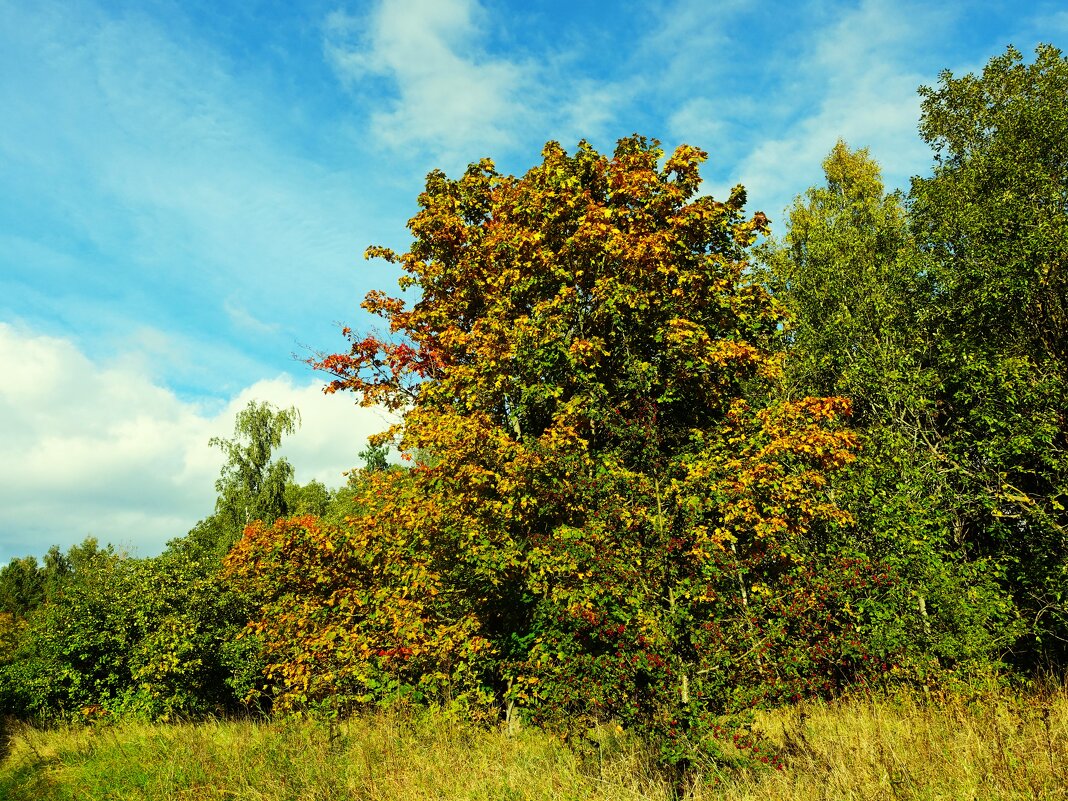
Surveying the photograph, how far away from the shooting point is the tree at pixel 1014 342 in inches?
556

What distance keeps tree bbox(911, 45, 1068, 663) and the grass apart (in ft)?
21.7

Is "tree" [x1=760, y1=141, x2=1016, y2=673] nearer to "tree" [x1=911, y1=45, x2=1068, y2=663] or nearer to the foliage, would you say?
"tree" [x1=911, y1=45, x2=1068, y2=663]

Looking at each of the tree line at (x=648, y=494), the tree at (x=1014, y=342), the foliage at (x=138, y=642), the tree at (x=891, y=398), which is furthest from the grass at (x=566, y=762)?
the tree at (x=1014, y=342)

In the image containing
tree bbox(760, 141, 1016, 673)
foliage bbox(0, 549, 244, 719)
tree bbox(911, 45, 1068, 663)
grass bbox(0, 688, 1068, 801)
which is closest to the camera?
grass bbox(0, 688, 1068, 801)

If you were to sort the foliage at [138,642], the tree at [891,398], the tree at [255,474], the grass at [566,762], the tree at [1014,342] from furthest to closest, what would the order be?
the tree at [255,474]
the foliage at [138,642]
the tree at [1014,342]
the tree at [891,398]
the grass at [566,762]

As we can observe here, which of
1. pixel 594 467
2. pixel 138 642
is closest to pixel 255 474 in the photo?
pixel 138 642

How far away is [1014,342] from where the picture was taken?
16.0 m

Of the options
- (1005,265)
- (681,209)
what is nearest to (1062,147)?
(1005,265)

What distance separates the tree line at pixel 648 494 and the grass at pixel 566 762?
584mm

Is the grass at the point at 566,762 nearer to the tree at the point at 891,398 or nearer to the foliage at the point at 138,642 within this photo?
the tree at the point at 891,398

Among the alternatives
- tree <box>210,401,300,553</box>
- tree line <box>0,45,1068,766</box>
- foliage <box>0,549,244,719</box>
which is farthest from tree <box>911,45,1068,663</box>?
tree <box>210,401,300,553</box>

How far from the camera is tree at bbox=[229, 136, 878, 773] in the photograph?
676 cm

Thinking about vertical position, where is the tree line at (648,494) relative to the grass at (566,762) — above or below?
above

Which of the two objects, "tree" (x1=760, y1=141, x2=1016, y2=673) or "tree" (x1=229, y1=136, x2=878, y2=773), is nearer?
"tree" (x1=229, y1=136, x2=878, y2=773)
